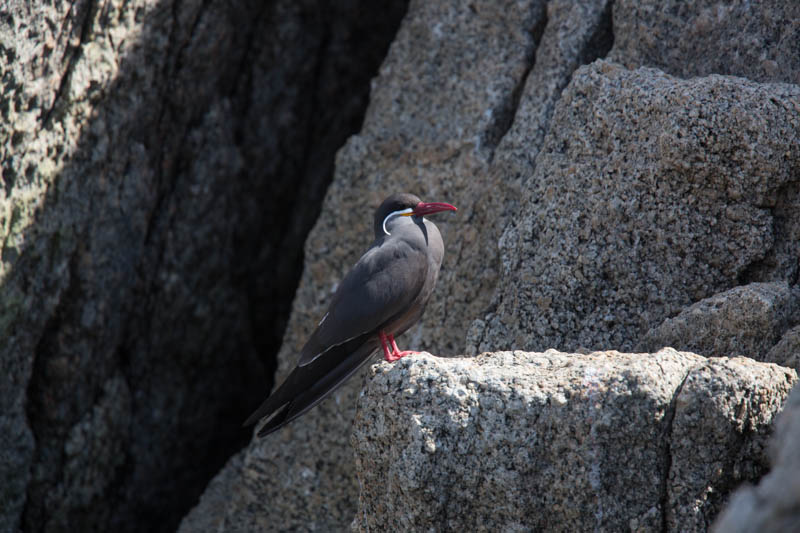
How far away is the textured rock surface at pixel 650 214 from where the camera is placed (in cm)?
365

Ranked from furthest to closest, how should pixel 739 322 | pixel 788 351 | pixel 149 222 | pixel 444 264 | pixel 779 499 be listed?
pixel 149 222 < pixel 444 264 < pixel 739 322 < pixel 788 351 < pixel 779 499

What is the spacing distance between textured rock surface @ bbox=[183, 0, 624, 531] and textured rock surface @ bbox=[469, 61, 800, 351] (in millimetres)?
635

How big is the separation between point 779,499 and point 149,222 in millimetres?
4580

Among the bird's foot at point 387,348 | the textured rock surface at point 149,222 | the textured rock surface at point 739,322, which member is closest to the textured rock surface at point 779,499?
the textured rock surface at point 739,322

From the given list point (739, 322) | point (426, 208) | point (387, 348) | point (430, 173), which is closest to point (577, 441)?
point (739, 322)

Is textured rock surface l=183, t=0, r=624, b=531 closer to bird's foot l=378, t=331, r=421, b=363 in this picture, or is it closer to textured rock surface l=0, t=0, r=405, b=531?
bird's foot l=378, t=331, r=421, b=363

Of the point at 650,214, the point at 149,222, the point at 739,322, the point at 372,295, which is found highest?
the point at 149,222

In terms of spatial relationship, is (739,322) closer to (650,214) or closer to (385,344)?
(650,214)

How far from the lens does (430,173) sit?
17.2 ft

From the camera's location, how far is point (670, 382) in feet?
9.53

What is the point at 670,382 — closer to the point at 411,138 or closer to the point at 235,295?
the point at 411,138

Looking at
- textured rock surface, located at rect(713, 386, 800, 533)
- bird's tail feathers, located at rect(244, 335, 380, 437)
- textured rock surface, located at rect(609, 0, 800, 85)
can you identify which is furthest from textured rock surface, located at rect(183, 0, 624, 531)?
textured rock surface, located at rect(713, 386, 800, 533)

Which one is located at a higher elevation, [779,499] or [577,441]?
[577,441]

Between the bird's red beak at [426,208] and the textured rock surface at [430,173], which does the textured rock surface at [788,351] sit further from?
the bird's red beak at [426,208]
